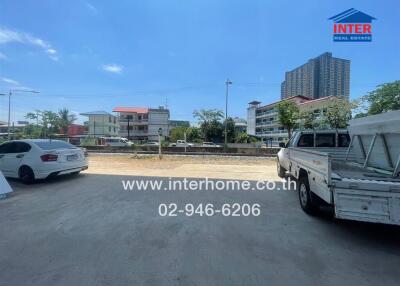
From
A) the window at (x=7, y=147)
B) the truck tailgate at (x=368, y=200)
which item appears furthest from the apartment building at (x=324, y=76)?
the window at (x=7, y=147)

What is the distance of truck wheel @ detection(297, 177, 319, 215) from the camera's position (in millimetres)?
5535

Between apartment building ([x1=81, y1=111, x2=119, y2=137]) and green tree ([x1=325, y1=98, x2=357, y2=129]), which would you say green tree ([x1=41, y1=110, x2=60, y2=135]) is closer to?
apartment building ([x1=81, y1=111, x2=119, y2=137])

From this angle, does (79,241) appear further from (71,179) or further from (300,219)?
(71,179)

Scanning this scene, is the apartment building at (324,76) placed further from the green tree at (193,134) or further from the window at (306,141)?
the window at (306,141)

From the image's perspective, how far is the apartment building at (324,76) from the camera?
1481 inches

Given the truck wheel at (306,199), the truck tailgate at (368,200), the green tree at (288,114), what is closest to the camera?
the truck tailgate at (368,200)

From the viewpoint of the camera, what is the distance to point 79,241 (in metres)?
4.14

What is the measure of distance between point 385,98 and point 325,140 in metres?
20.8

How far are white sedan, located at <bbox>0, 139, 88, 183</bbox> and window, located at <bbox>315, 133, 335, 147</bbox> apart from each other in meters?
8.08

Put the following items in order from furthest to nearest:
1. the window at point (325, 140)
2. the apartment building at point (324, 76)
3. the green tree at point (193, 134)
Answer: the green tree at point (193, 134)
the apartment building at point (324, 76)
the window at point (325, 140)

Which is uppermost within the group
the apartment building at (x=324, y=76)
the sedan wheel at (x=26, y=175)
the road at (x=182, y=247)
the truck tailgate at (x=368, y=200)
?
the apartment building at (x=324, y=76)

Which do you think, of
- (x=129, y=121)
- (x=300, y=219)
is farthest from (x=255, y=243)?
(x=129, y=121)

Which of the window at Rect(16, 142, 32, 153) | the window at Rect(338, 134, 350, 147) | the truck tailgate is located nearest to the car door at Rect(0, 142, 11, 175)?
the window at Rect(16, 142, 32, 153)

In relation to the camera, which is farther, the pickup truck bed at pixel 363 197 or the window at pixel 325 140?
the window at pixel 325 140
